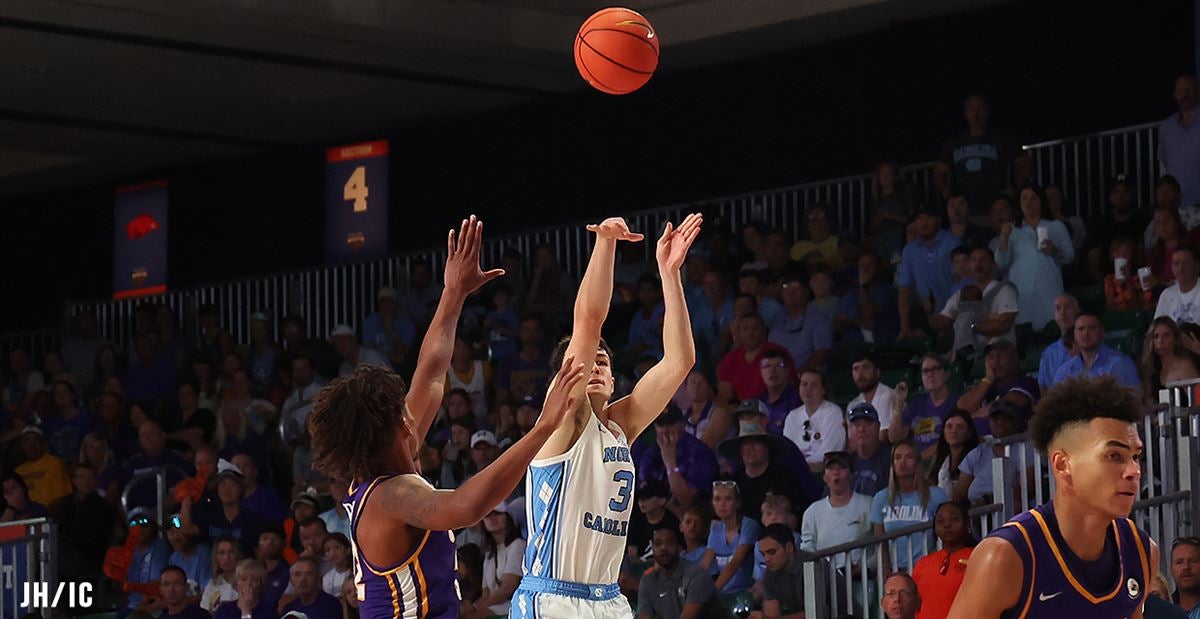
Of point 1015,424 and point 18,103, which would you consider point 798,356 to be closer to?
point 1015,424

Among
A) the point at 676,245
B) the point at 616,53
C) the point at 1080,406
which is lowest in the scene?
the point at 1080,406

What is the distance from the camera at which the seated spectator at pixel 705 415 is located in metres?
12.0

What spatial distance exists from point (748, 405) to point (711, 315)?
2.02 meters

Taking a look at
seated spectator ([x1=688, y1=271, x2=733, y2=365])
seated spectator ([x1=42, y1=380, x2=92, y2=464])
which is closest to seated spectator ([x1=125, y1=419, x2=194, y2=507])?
seated spectator ([x1=42, y1=380, x2=92, y2=464])

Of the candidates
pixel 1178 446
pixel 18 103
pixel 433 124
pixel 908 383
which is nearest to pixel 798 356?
pixel 908 383

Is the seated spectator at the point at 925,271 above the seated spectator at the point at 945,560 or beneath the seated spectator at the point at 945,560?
above

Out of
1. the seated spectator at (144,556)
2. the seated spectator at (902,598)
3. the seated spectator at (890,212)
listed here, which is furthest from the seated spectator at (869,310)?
the seated spectator at (144,556)

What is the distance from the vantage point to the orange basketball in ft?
30.2

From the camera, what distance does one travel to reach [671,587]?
10.3m

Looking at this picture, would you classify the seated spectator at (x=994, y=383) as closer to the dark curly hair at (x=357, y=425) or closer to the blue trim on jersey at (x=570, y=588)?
the blue trim on jersey at (x=570, y=588)

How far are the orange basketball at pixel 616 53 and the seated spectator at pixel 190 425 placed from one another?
22.8 feet

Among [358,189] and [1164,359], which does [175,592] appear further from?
[358,189]

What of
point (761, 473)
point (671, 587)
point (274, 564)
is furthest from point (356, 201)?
point (671, 587)

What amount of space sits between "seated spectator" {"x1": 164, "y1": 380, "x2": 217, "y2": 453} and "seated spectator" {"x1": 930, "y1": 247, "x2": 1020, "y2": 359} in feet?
20.5
